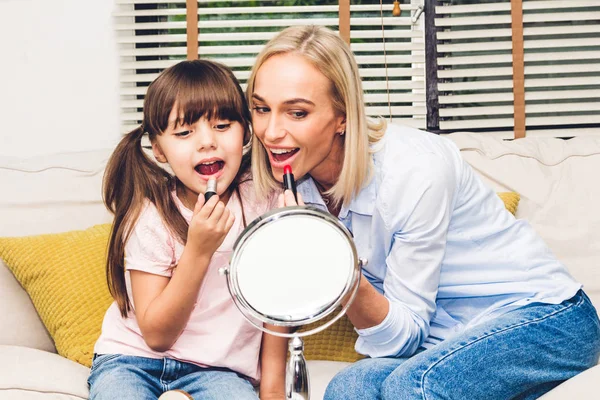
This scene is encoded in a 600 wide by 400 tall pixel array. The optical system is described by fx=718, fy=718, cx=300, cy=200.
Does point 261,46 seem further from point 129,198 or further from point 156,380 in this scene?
point 156,380

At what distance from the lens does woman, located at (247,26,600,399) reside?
140cm

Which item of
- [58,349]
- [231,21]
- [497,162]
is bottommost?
[58,349]

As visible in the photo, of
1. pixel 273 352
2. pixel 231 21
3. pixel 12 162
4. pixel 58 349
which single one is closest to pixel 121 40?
pixel 231 21

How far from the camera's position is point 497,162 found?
6.95 ft

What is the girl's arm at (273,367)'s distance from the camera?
5.14ft

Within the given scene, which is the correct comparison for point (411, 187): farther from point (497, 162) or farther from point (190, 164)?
point (497, 162)

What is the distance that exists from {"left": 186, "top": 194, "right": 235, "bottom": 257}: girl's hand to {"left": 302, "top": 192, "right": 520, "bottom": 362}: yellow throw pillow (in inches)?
22.0

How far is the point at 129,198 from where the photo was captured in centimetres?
164

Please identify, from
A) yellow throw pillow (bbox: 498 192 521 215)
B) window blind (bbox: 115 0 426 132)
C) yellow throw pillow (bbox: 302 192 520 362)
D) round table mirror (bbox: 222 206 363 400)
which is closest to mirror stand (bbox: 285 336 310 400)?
round table mirror (bbox: 222 206 363 400)

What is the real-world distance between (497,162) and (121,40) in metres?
1.47

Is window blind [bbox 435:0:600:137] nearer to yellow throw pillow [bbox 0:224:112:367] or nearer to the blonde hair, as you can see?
the blonde hair

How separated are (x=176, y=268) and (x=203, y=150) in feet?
0.83

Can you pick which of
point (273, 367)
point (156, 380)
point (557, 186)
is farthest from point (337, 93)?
point (557, 186)

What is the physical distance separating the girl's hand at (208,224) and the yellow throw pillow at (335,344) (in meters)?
0.56
